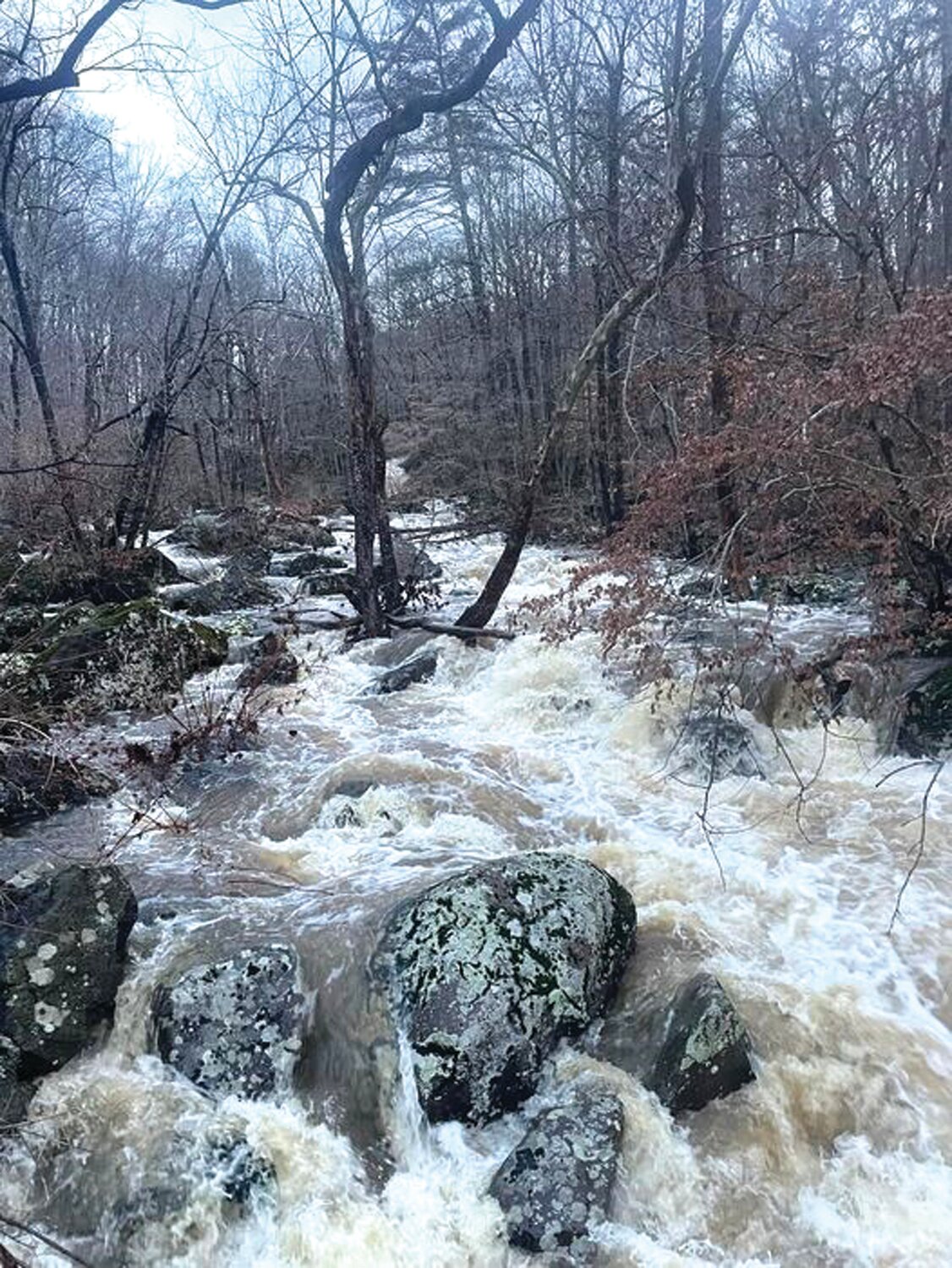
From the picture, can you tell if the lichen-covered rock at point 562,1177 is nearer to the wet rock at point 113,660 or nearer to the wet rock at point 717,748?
the wet rock at point 717,748

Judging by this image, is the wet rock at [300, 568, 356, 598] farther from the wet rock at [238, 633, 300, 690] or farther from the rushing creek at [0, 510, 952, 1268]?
the rushing creek at [0, 510, 952, 1268]

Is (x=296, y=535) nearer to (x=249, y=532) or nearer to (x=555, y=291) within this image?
(x=249, y=532)

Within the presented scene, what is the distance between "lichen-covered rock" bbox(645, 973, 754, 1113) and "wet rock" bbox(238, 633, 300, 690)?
5871 millimetres

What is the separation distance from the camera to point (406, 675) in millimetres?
10000

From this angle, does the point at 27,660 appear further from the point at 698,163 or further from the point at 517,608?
the point at 698,163

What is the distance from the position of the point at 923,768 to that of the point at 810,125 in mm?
12002

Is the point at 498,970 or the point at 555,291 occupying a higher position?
the point at 555,291

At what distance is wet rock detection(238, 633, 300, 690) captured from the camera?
9.51 meters

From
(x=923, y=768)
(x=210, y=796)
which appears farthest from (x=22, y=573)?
(x=923, y=768)

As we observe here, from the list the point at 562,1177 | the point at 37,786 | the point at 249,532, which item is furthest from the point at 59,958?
the point at 249,532

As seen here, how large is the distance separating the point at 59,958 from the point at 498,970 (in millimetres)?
2420

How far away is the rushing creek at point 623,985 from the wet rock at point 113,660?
69 cm

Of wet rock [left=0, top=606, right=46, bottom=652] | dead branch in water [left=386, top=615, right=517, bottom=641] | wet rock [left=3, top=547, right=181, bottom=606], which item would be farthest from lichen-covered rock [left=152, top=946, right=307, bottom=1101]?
wet rock [left=3, top=547, right=181, bottom=606]

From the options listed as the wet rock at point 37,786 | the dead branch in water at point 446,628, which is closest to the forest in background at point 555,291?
the dead branch in water at point 446,628
